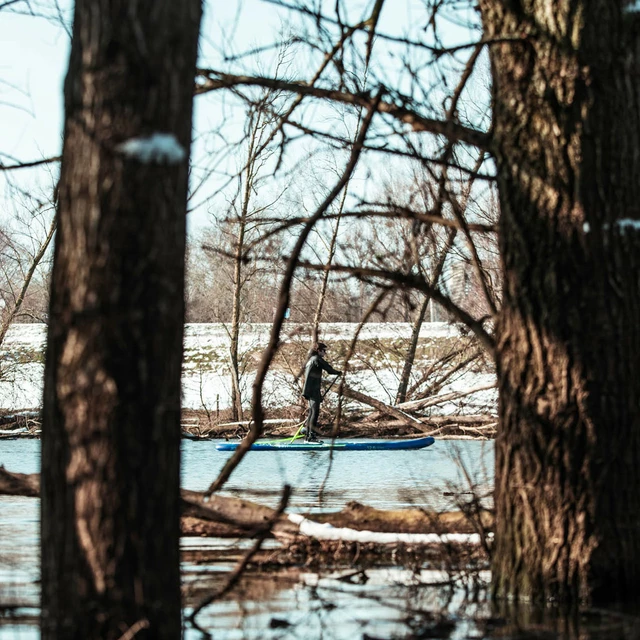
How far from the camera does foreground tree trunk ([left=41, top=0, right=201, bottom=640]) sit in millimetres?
3193

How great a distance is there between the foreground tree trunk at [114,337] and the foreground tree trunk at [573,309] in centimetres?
220

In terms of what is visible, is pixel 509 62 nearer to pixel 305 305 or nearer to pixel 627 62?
pixel 627 62

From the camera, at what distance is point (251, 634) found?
4664mm

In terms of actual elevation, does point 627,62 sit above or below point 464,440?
above

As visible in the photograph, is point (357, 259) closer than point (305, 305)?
Yes

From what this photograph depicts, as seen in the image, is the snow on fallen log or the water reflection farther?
the snow on fallen log

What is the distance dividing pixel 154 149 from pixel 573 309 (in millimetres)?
2416

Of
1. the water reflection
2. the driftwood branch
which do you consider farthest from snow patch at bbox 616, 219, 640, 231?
the driftwood branch

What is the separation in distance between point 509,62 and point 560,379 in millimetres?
1651

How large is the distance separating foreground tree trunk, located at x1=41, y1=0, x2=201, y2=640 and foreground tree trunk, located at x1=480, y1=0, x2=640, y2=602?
2.20 metres

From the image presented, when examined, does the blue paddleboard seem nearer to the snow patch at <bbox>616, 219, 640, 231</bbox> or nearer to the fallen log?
the fallen log

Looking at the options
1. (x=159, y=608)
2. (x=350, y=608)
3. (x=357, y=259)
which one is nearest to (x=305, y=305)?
(x=357, y=259)

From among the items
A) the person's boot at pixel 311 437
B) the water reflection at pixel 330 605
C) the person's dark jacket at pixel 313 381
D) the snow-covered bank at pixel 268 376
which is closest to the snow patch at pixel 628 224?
the water reflection at pixel 330 605

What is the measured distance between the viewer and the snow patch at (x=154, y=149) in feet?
10.6
